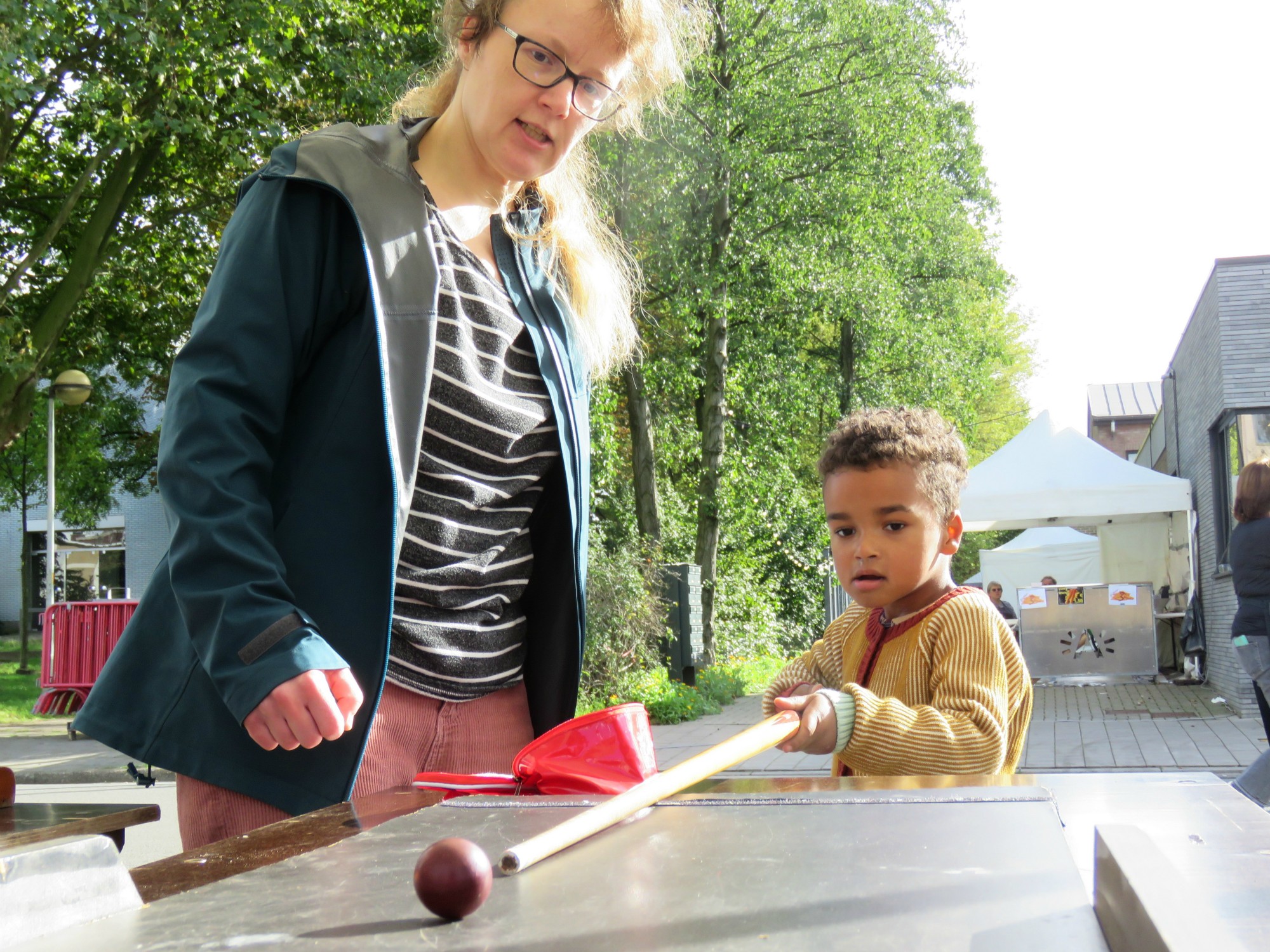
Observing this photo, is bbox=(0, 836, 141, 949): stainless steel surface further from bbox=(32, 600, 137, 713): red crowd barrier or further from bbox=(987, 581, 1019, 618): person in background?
bbox=(987, 581, 1019, 618): person in background

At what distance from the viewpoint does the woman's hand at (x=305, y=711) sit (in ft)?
4.23

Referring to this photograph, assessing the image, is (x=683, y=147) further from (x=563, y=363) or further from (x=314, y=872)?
(x=314, y=872)

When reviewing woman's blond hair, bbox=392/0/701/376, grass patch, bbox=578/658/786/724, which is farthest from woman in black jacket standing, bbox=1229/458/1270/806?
woman's blond hair, bbox=392/0/701/376

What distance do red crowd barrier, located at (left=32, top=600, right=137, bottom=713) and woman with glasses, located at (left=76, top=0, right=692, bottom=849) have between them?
10.2m

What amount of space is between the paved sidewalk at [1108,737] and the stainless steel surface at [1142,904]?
16.8ft

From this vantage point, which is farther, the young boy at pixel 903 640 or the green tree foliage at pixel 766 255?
the green tree foliage at pixel 766 255

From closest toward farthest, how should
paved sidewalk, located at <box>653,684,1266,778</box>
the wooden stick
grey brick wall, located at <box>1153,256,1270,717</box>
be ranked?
1. the wooden stick
2. paved sidewalk, located at <box>653,684,1266,778</box>
3. grey brick wall, located at <box>1153,256,1270,717</box>

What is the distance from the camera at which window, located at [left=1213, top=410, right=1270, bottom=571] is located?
1255cm

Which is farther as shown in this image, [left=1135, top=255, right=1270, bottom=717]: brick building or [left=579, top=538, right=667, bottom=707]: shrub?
[left=1135, top=255, right=1270, bottom=717]: brick building

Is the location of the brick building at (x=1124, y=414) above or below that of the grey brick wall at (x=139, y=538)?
above

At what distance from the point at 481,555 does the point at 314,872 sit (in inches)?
33.0

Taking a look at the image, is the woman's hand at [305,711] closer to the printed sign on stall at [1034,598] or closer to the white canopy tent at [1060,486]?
the white canopy tent at [1060,486]

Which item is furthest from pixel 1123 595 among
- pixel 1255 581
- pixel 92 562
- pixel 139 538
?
pixel 92 562

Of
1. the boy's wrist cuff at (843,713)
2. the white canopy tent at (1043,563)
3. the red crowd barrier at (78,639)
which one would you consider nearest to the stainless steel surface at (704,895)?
the boy's wrist cuff at (843,713)
